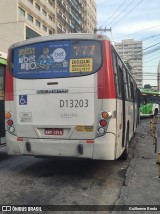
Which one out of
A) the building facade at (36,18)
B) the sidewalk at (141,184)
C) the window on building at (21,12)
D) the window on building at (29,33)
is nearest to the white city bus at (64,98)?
the sidewalk at (141,184)

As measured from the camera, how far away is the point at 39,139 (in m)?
6.89

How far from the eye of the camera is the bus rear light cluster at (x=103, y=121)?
255 inches

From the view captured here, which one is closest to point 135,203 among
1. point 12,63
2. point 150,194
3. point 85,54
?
point 150,194

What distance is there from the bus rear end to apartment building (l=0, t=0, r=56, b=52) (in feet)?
150

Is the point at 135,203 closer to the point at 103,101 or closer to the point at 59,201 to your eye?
the point at 59,201

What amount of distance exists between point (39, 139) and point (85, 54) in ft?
6.81

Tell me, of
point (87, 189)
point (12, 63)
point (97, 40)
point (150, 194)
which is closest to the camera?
point (150, 194)

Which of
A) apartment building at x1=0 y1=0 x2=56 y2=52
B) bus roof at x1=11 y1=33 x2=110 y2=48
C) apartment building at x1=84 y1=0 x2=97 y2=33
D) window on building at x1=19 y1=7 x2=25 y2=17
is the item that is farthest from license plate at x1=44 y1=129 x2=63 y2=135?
apartment building at x1=84 y1=0 x2=97 y2=33

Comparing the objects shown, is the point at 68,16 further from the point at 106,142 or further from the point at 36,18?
the point at 106,142

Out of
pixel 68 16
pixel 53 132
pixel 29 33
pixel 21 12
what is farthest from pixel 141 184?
pixel 68 16

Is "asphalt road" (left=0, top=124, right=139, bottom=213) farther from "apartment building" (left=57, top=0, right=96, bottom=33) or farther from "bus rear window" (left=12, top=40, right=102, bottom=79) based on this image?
"apartment building" (left=57, top=0, right=96, bottom=33)

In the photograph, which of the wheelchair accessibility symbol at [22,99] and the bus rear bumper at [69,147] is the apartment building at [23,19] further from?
the bus rear bumper at [69,147]

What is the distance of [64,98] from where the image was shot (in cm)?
675

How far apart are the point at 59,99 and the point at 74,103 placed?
36 cm
